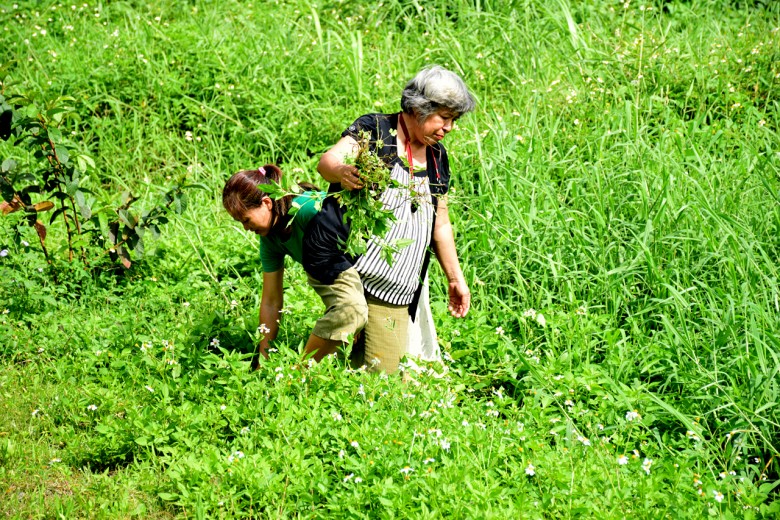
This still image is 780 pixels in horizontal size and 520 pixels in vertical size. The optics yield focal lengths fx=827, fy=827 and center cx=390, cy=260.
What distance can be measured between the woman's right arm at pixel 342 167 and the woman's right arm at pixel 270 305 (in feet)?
2.14

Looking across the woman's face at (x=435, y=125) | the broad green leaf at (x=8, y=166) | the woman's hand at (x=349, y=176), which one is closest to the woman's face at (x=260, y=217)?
the woman's hand at (x=349, y=176)

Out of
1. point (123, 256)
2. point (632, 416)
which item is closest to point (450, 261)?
point (632, 416)

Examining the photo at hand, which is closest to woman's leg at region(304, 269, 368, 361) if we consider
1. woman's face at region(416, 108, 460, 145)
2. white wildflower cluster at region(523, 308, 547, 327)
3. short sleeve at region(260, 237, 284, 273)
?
short sleeve at region(260, 237, 284, 273)

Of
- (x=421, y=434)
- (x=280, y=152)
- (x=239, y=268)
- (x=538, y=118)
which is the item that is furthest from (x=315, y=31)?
(x=421, y=434)

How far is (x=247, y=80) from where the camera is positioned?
638cm

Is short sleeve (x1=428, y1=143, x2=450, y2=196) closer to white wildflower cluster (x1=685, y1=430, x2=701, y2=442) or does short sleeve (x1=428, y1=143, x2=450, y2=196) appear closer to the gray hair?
the gray hair

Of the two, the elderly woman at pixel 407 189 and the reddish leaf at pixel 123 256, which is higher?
the elderly woman at pixel 407 189

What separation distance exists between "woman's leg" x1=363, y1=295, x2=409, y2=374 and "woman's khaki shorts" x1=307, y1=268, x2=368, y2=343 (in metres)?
0.17

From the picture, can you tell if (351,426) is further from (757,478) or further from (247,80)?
(247,80)

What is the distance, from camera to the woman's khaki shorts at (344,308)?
3.50m

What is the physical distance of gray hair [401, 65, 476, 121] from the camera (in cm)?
343

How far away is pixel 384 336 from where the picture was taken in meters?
3.77

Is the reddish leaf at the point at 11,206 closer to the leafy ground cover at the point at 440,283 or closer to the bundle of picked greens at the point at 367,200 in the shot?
the leafy ground cover at the point at 440,283

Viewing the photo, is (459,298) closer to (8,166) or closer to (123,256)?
(123,256)
